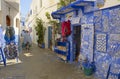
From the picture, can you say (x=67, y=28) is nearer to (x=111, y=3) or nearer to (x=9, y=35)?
(x=9, y=35)

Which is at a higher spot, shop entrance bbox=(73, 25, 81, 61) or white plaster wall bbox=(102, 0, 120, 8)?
white plaster wall bbox=(102, 0, 120, 8)

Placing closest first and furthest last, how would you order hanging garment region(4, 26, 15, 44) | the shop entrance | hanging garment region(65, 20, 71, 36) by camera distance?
hanging garment region(65, 20, 71, 36) < the shop entrance < hanging garment region(4, 26, 15, 44)

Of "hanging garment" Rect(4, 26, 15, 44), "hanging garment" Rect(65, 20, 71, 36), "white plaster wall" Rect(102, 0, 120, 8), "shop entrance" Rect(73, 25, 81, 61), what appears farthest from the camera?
"hanging garment" Rect(4, 26, 15, 44)

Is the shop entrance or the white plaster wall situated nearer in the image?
the white plaster wall

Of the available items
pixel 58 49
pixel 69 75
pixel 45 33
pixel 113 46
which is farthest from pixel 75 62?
pixel 45 33

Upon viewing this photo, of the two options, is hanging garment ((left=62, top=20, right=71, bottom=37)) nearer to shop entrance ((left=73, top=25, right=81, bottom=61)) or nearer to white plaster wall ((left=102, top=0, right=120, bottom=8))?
shop entrance ((left=73, top=25, right=81, bottom=61))

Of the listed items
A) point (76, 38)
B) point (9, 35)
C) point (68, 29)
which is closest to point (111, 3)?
point (68, 29)

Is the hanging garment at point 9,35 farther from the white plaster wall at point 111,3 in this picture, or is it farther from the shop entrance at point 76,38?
the white plaster wall at point 111,3

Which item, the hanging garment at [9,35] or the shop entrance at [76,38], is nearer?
the shop entrance at [76,38]

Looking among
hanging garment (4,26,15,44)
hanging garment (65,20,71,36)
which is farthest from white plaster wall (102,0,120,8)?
hanging garment (4,26,15,44)

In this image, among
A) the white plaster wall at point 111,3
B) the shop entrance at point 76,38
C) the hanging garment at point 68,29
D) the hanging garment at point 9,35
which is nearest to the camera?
the white plaster wall at point 111,3

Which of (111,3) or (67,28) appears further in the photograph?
(67,28)

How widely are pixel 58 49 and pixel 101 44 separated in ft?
18.7

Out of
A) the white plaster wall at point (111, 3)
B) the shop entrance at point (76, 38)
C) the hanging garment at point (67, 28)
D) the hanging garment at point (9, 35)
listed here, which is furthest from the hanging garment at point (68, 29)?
the white plaster wall at point (111, 3)
